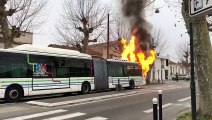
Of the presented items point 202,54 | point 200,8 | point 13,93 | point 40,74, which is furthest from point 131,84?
point 200,8

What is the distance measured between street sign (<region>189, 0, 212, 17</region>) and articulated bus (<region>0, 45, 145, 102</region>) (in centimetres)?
1344

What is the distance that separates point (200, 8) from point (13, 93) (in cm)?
1412

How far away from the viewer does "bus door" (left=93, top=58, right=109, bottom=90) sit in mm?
24953

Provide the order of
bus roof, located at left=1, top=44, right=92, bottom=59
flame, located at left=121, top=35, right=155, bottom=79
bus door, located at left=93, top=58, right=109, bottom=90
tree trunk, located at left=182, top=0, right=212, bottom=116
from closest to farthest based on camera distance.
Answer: tree trunk, located at left=182, top=0, right=212, bottom=116
bus roof, located at left=1, top=44, right=92, bottom=59
bus door, located at left=93, top=58, right=109, bottom=90
flame, located at left=121, top=35, right=155, bottom=79

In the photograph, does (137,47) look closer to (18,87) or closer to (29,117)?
(18,87)

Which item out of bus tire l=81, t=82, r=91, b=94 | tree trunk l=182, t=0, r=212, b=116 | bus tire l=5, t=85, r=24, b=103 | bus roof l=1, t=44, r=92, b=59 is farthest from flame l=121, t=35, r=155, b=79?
tree trunk l=182, t=0, r=212, b=116

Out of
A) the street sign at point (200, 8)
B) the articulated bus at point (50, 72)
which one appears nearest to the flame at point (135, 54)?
the articulated bus at point (50, 72)

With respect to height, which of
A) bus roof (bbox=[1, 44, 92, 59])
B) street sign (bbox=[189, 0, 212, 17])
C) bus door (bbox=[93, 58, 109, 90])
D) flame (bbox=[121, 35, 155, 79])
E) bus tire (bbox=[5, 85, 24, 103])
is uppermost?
flame (bbox=[121, 35, 155, 79])

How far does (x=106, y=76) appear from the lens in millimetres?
26297

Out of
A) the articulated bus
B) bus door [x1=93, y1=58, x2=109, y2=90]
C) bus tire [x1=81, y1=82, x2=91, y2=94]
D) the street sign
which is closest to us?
the street sign

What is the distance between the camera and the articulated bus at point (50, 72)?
17.6 metres

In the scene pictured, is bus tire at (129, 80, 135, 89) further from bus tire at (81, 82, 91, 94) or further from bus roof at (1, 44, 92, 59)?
bus roof at (1, 44, 92, 59)

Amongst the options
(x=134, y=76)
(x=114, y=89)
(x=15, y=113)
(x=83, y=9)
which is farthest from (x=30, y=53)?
(x=83, y=9)

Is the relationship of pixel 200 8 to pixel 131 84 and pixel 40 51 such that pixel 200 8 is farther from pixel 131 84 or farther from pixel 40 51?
pixel 131 84
